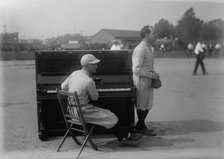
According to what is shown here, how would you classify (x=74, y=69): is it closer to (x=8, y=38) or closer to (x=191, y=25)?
(x=8, y=38)

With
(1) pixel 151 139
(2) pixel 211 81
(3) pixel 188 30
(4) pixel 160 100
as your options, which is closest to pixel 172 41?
(3) pixel 188 30

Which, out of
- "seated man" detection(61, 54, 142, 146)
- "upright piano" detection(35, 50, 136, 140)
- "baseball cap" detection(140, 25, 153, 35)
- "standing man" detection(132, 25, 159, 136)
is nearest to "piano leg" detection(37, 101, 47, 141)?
"upright piano" detection(35, 50, 136, 140)

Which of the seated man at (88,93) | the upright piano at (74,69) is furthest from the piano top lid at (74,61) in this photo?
the seated man at (88,93)

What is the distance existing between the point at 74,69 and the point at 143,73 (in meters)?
1.22

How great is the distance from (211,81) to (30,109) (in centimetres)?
853

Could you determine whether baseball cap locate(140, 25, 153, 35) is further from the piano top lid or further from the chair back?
the chair back

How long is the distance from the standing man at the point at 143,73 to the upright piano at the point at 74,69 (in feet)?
0.47

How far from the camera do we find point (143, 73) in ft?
21.0

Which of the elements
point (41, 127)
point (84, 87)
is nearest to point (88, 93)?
point (84, 87)

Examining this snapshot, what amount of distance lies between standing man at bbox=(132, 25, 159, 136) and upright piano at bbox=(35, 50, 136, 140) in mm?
144

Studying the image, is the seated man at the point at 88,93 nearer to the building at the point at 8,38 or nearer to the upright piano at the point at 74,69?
the upright piano at the point at 74,69

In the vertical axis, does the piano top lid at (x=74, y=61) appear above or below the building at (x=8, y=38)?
below

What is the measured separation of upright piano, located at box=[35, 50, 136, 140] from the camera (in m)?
6.56

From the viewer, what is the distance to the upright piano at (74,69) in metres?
6.56
